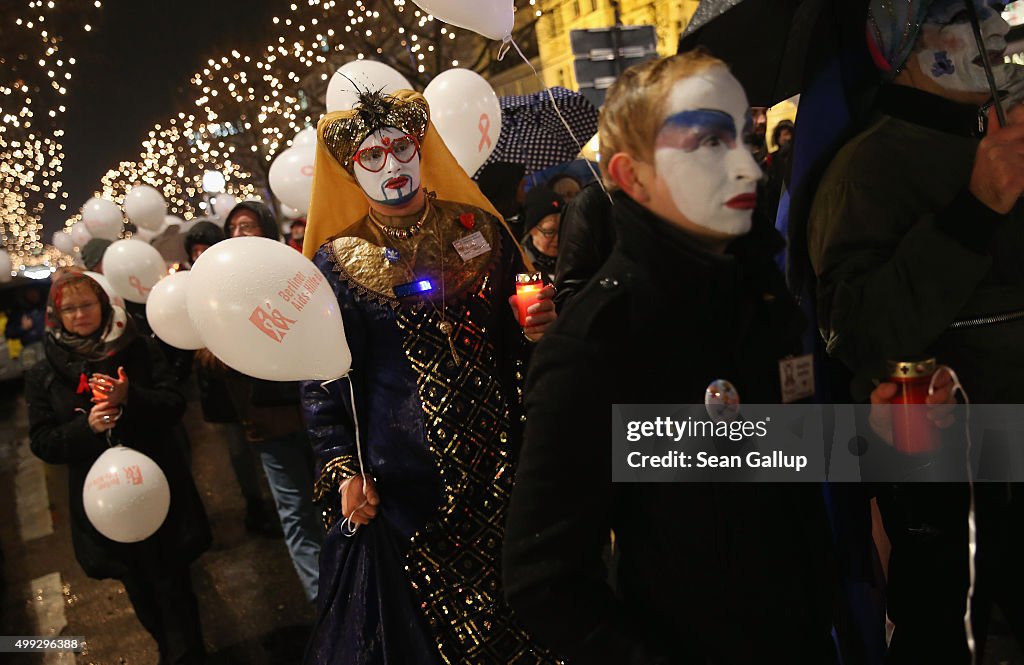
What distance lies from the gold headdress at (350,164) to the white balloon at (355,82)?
58 centimetres

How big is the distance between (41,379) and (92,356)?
0.31m

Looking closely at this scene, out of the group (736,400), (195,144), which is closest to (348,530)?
(736,400)

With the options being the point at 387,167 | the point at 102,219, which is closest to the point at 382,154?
the point at 387,167

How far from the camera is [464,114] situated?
4043 mm

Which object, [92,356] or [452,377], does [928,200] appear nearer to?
[452,377]

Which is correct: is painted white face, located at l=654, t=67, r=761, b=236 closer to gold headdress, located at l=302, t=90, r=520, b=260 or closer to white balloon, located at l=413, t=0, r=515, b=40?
gold headdress, located at l=302, t=90, r=520, b=260

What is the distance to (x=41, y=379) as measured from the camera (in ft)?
12.3

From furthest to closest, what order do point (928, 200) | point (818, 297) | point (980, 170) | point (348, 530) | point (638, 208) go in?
1. point (348, 530)
2. point (818, 297)
3. point (928, 200)
4. point (980, 170)
5. point (638, 208)

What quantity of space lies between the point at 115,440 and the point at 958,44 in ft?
12.6

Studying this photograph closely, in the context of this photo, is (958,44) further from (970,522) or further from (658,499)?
(658,499)

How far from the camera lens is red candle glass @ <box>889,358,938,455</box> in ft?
5.97

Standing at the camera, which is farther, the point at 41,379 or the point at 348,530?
the point at 41,379

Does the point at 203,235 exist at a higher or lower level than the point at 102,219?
lower

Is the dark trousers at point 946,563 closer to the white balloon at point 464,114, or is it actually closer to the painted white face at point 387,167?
the painted white face at point 387,167
